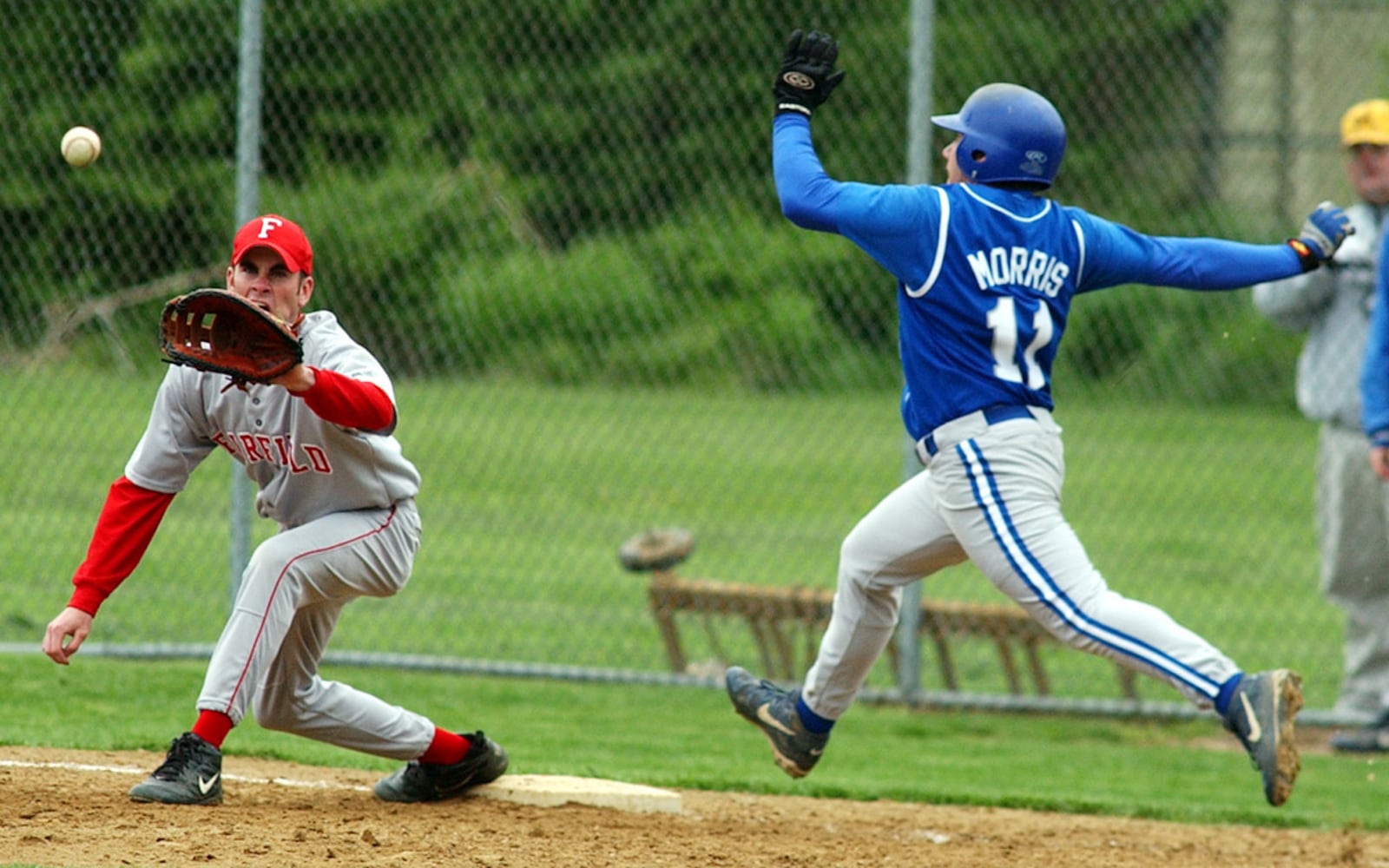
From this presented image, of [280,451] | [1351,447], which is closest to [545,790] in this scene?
[280,451]

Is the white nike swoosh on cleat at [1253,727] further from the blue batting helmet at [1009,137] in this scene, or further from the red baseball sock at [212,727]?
the red baseball sock at [212,727]

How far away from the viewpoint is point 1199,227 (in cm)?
1158

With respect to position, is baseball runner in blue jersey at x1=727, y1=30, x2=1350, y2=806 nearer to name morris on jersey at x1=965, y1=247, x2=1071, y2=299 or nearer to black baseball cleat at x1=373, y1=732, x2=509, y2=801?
name morris on jersey at x1=965, y1=247, x2=1071, y2=299

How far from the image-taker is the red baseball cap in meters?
4.59

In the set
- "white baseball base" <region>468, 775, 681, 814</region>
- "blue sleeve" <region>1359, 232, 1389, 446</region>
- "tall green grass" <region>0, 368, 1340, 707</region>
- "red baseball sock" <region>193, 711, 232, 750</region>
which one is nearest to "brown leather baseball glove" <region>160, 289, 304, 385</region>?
"red baseball sock" <region>193, 711, 232, 750</region>

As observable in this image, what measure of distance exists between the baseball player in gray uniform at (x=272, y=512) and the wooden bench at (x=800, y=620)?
3.34 meters

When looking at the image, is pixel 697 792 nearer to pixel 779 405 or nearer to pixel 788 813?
pixel 788 813

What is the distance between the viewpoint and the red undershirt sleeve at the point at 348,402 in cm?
420

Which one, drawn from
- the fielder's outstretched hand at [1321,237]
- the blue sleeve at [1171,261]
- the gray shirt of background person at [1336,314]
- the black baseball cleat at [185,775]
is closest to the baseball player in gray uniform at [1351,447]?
the gray shirt of background person at [1336,314]

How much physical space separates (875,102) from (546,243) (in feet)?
5.65

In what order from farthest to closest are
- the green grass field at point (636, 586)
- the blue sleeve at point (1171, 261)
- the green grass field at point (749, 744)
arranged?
1. the green grass field at point (636, 586)
2. the green grass field at point (749, 744)
3. the blue sleeve at point (1171, 261)

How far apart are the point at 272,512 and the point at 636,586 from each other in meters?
5.77

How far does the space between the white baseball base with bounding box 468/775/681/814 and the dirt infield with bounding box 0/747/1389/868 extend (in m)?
0.05

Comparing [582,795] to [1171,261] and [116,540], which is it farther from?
[1171,261]
